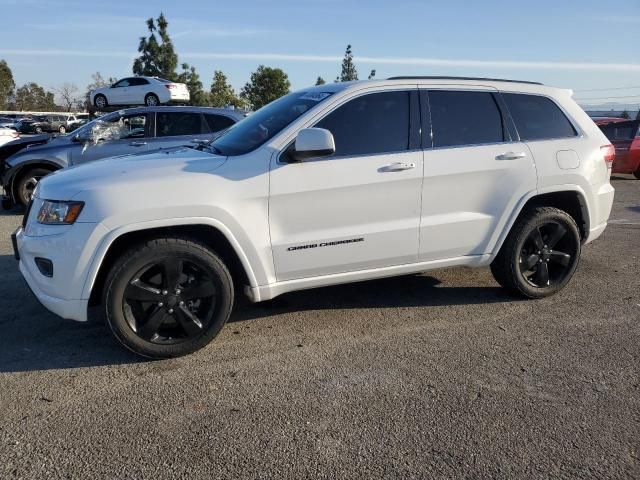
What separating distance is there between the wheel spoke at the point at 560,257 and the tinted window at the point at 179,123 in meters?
6.15

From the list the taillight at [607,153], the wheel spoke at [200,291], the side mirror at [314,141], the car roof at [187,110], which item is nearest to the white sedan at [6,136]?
the car roof at [187,110]

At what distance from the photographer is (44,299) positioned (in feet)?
11.6

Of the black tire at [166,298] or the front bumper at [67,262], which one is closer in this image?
the front bumper at [67,262]

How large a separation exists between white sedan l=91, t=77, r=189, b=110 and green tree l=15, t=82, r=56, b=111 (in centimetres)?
6173

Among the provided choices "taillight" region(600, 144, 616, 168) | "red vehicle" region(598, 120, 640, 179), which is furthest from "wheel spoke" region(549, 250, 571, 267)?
"red vehicle" region(598, 120, 640, 179)

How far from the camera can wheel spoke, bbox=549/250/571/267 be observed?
4785 millimetres

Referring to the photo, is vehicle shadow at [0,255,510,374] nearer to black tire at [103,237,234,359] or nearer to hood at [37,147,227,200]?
black tire at [103,237,234,359]

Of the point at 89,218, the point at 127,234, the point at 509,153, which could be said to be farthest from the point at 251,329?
the point at 509,153

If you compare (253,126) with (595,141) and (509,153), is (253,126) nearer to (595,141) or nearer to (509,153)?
(509,153)

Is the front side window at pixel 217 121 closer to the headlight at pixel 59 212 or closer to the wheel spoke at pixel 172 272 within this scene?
the headlight at pixel 59 212

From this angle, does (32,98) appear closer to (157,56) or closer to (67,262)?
(157,56)

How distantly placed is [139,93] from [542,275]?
2424cm

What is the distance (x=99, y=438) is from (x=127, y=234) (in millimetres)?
1289

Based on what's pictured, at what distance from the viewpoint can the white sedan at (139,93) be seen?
2519 cm
